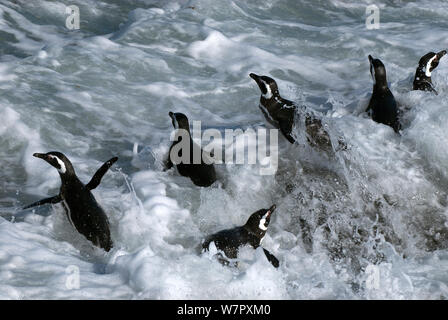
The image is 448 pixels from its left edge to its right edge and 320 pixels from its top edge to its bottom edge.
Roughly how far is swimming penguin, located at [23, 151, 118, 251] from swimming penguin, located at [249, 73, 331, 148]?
1.93 metres

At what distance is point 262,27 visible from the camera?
10.2 m

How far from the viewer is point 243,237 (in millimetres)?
4977

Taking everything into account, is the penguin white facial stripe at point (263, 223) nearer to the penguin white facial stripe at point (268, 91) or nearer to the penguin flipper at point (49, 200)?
the penguin flipper at point (49, 200)

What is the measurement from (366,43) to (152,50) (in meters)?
2.97

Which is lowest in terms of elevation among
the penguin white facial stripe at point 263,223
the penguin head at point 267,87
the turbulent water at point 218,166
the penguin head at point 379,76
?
the turbulent water at point 218,166

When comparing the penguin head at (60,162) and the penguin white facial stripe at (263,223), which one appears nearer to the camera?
the penguin white facial stripe at (263,223)

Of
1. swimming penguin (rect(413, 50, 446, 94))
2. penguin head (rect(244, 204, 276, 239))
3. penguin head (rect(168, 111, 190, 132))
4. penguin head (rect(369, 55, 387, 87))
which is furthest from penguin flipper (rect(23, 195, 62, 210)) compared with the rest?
swimming penguin (rect(413, 50, 446, 94))

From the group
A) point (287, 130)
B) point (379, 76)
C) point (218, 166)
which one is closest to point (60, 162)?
point (218, 166)

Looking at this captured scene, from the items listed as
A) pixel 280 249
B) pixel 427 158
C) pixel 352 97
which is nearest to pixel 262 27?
pixel 352 97

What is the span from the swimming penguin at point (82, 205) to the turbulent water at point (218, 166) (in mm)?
121

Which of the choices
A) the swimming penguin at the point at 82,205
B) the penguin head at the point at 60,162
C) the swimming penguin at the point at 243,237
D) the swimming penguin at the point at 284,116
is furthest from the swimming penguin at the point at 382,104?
the penguin head at the point at 60,162

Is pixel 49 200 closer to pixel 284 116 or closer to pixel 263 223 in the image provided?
pixel 263 223

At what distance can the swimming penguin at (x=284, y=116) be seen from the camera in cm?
642
